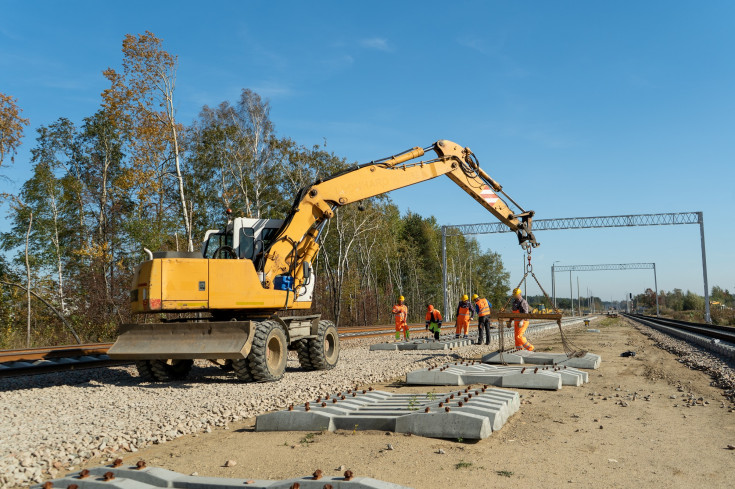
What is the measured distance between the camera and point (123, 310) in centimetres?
2122

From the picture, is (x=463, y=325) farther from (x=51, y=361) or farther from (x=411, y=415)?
(x=411, y=415)

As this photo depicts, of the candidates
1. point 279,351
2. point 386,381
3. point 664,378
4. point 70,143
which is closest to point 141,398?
point 279,351

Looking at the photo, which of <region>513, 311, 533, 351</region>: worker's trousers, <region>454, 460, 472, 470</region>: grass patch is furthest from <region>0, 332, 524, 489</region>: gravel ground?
<region>454, 460, 472, 470</region>: grass patch

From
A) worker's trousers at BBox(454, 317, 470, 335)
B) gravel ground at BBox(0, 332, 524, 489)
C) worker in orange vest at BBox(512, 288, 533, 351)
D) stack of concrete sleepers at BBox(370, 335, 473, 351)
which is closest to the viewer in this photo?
gravel ground at BBox(0, 332, 524, 489)

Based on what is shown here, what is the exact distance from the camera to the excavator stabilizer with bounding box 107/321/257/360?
9.26 m

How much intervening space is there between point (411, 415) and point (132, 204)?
29.3 m

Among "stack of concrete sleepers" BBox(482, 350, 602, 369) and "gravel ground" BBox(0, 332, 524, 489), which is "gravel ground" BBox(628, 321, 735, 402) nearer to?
"stack of concrete sleepers" BBox(482, 350, 602, 369)

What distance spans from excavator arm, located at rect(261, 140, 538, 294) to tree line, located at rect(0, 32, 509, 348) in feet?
37.4

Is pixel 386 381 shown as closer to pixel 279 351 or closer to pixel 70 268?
pixel 279 351

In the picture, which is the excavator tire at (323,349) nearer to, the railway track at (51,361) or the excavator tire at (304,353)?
the excavator tire at (304,353)

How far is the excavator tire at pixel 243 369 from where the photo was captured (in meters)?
9.61

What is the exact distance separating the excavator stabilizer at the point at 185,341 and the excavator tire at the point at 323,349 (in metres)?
2.40

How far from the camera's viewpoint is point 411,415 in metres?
5.73

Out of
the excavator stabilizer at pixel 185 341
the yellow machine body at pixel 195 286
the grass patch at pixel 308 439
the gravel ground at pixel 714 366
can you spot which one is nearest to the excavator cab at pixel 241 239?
the yellow machine body at pixel 195 286
